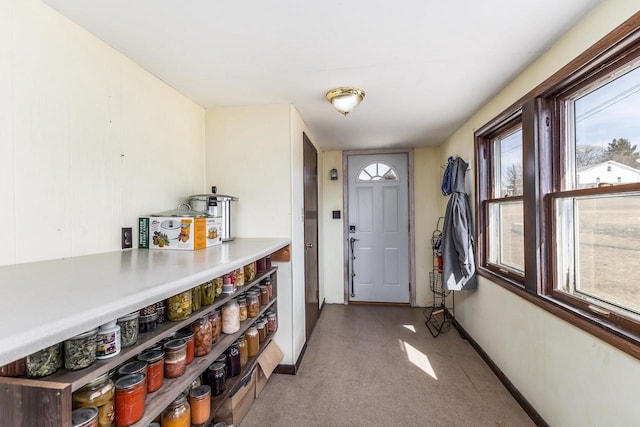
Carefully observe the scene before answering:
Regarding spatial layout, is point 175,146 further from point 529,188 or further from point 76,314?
point 529,188

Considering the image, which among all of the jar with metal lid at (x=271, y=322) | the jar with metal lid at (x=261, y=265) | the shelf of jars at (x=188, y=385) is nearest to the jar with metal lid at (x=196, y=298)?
the shelf of jars at (x=188, y=385)

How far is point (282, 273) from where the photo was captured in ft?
7.59

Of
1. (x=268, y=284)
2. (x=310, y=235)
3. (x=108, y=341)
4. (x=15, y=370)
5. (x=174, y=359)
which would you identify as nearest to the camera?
(x=15, y=370)

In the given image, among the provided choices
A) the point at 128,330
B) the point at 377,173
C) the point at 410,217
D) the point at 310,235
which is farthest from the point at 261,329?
the point at 377,173

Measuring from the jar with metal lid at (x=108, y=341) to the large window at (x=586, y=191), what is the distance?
71.6 inches

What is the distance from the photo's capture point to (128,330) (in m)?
0.90

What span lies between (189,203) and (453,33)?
1.92 metres

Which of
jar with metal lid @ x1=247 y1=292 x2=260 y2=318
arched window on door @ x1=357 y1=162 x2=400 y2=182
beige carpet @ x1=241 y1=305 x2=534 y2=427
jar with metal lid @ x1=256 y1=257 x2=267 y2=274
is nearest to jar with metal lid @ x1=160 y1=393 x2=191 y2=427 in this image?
jar with metal lid @ x1=247 y1=292 x2=260 y2=318

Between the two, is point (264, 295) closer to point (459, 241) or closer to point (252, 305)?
point (252, 305)

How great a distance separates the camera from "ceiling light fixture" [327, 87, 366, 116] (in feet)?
6.56

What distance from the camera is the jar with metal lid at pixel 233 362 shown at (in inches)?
60.8

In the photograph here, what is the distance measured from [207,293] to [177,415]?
472 millimetres

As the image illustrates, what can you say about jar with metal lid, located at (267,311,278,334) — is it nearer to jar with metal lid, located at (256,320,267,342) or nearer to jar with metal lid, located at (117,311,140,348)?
jar with metal lid, located at (256,320,267,342)

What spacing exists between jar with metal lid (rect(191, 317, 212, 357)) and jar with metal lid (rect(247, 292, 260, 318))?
1.40ft
